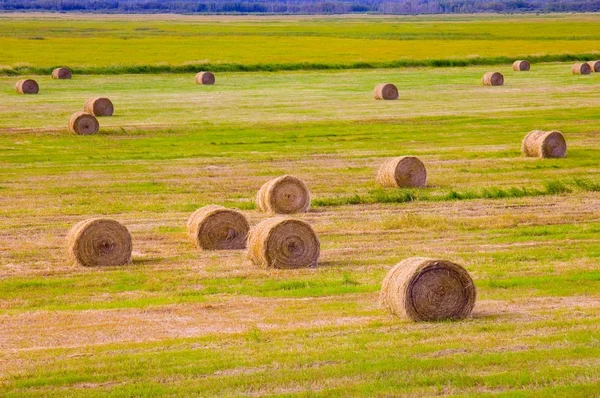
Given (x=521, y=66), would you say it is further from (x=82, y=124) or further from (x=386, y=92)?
(x=82, y=124)

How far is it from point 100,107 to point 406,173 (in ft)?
61.9

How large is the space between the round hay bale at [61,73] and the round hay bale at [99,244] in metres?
42.6

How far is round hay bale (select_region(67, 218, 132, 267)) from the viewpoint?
18781 mm

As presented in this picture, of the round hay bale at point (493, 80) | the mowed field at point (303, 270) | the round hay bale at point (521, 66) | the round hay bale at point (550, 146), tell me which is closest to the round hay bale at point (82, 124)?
the mowed field at point (303, 270)

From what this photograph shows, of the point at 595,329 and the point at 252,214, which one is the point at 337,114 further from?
the point at 595,329

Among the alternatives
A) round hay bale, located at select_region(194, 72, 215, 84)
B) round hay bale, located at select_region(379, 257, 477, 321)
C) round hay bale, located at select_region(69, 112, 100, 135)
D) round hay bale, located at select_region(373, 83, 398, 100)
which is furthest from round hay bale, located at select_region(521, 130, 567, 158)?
round hay bale, located at select_region(194, 72, 215, 84)

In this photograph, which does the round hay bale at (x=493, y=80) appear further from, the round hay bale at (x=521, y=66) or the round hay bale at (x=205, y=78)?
the round hay bale at (x=205, y=78)

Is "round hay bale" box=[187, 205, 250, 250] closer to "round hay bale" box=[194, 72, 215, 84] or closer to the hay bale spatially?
the hay bale

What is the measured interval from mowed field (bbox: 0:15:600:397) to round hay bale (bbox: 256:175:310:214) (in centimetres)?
40

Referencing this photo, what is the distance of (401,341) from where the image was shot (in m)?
13.9

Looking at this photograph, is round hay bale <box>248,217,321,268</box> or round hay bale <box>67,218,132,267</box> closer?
round hay bale <box>248,217,321,268</box>

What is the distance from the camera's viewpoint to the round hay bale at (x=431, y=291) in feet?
48.0

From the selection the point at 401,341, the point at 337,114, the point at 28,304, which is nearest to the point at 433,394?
the point at 401,341

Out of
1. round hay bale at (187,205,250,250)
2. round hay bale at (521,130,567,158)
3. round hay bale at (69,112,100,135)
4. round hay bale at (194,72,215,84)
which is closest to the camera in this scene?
round hay bale at (187,205,250,250)
